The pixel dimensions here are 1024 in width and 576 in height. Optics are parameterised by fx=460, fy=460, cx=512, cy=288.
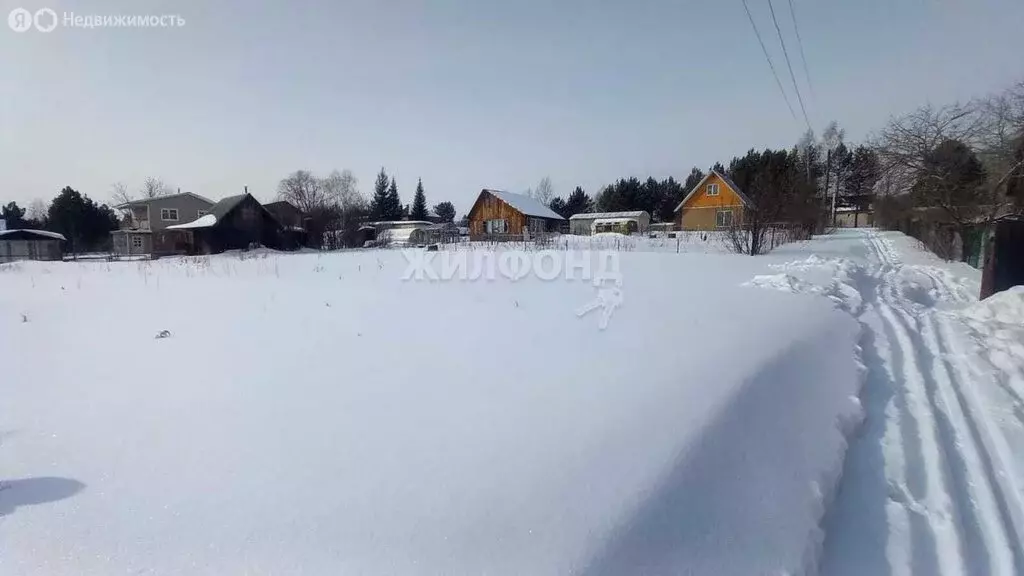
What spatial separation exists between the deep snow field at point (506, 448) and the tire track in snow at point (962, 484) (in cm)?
2

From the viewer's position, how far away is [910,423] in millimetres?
3445

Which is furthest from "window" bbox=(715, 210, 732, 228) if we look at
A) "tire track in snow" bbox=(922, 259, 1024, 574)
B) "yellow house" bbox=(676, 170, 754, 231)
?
"tire track in snow" bbox=(922, 259, 1024, 574)

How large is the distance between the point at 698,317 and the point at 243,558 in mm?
5702

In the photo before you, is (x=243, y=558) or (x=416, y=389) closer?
(x=243, y=558)

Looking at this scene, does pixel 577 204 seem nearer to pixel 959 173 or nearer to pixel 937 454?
pixel 959 173

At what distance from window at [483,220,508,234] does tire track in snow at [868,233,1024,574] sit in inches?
1493

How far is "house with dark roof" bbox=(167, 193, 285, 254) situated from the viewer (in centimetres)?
3362

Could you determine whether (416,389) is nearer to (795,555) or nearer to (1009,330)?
(795,555)

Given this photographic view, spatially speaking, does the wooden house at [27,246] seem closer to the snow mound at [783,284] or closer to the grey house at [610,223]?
the grey house at [610,223]

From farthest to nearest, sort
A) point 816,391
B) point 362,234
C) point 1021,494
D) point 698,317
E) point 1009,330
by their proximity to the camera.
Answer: point 362,234
point 698,317
point 1009,330
point 816,391
point 1021,494

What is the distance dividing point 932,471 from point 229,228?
130 feet

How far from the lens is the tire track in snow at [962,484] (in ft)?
7.25

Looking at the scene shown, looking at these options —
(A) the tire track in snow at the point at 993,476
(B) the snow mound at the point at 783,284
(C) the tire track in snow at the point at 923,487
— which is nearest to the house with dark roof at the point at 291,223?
(B) the snow mound at the point at 783,284

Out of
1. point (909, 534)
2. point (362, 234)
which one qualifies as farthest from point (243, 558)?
point (362, 234)
